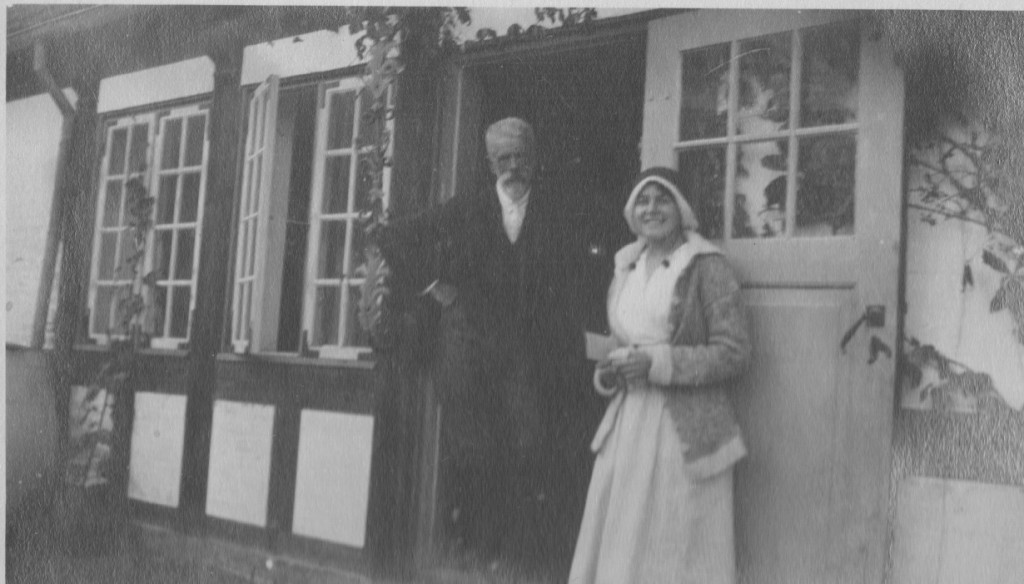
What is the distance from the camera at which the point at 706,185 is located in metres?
2.41

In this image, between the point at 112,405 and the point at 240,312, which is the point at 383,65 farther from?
the point at 112,405

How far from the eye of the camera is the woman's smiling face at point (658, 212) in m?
2.25

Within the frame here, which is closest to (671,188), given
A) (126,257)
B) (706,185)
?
(706,185)

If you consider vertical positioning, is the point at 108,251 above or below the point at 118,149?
below

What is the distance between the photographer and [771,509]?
224 centimetres

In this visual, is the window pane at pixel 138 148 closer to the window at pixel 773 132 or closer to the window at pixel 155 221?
the window at pixel 155 221

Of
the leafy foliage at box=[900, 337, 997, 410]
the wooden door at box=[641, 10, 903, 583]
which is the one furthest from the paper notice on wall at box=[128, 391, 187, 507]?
the leafy foliage at box=[900, 337, 997, 410]

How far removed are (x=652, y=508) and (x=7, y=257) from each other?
2.23 meters

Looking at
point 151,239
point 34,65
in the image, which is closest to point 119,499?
point 151,239

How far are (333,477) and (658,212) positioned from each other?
1455mm

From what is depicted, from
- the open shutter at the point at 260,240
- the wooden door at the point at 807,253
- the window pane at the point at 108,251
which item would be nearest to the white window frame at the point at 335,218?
the open shutter at the point at 260,240

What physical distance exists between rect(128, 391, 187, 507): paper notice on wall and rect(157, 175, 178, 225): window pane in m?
0.66

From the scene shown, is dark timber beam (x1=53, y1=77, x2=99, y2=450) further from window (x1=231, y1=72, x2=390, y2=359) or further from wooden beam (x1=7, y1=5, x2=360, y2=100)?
window (x1=231, y1=72, x2=390, y2=359)

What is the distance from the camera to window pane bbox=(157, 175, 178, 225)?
3.46 meters
